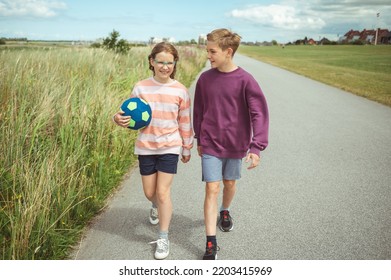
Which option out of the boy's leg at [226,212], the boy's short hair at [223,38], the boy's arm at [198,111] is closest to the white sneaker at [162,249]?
the boy's leg at [226,212]

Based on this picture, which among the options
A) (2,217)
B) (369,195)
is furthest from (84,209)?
(369,195)

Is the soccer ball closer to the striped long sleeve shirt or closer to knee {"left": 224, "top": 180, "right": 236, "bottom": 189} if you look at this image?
the striped long sleeve shirt

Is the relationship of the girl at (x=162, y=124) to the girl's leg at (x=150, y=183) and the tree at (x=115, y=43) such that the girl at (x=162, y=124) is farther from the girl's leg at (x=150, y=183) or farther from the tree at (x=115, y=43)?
the tree at (x=115, y=43)

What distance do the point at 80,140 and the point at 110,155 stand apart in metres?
0.61

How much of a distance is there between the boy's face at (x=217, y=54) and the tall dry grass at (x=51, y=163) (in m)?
1.61

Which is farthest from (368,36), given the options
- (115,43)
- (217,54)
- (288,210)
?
(217,54)

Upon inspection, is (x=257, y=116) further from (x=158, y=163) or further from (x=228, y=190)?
(x=158, y=163)

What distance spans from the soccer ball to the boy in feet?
Answer: 1.61

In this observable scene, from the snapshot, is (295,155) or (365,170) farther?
(295,155)

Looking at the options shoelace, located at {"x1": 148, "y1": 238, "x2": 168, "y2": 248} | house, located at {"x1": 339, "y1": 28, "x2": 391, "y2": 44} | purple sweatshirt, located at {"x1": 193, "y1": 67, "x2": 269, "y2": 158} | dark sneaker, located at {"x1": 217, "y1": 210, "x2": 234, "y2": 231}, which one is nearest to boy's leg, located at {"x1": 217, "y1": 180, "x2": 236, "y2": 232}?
dark sneaker, located at {"x1": 217, "y1": 210, "x2": 234, "y2": 231}

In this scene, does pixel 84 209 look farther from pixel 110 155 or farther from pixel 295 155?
pixel 295 155

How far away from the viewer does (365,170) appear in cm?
488

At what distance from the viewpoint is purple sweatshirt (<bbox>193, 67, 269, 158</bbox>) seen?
2.71 m

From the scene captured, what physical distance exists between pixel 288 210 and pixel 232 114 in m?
1.47
